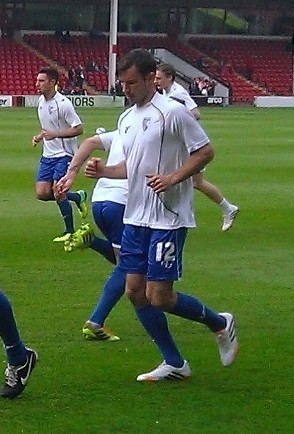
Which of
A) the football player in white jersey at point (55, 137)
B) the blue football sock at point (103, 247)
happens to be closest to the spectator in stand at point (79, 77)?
the football player in white jersey at point (55, 137)

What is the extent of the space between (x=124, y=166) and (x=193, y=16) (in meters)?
63.5

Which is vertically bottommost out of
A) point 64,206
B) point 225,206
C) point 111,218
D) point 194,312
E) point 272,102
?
point 272,102

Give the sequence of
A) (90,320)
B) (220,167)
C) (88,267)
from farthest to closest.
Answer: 1. (220,167)
2. (88,267)
3. (90,320)

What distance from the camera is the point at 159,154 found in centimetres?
710

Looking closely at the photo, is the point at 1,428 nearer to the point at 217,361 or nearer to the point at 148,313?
the point at 148,313

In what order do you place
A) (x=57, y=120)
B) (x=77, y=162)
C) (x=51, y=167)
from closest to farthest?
(x=77, y=162), (x=57, y=120), (x=51, y=167)

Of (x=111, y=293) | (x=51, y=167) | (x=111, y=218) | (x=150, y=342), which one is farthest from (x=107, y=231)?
(x=51, y=167)

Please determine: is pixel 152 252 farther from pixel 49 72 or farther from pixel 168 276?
pixel 49 72

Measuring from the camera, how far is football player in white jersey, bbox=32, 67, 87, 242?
1375cm

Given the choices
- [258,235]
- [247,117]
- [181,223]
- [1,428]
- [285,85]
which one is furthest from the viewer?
[285,85]

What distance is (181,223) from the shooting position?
7180mm

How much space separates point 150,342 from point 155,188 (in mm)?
2123

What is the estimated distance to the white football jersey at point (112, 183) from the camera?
8.23 metres

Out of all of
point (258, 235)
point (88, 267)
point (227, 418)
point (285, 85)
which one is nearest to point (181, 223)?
point (227, 418)
